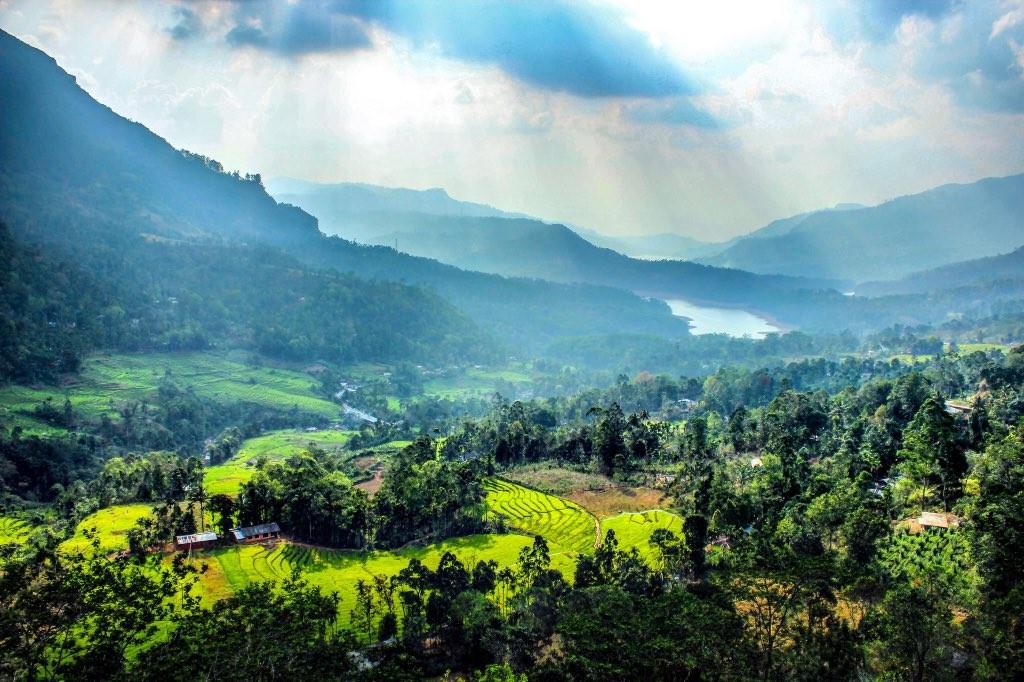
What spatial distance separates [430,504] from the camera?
130ft

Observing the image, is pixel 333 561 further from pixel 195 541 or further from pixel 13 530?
pixel 13 530

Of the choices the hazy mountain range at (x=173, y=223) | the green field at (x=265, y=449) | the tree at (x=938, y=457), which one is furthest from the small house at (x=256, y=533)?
the hazy mountain range at (x=173, y=223)

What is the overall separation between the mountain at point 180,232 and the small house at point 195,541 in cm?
6860

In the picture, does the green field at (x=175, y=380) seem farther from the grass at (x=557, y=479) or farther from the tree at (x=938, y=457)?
the tree at (x=938, y=457)

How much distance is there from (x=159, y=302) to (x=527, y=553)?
89.7 m

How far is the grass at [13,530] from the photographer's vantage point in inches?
1436

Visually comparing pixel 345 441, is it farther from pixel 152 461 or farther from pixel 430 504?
pixel 430 504

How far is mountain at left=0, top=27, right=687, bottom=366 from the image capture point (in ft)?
350

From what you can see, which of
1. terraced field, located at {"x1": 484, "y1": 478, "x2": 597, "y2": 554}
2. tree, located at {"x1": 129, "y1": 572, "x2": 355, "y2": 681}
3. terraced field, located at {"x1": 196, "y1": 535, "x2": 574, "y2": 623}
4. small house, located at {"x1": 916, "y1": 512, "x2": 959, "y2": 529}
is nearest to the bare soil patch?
terraced field, located at {"x1": 484, "y1": 478, "x2": 597, "y2": 554}

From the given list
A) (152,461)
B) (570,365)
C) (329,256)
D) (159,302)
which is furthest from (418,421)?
(329,256)

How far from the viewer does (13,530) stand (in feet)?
129

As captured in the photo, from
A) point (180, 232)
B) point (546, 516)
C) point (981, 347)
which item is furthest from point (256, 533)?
point (180, 232)

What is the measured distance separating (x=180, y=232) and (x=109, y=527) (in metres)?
105

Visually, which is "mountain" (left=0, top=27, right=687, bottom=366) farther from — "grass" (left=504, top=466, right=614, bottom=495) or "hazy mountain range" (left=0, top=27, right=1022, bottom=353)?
"grass" (left=504, top=466, right=614, bottom=495)
